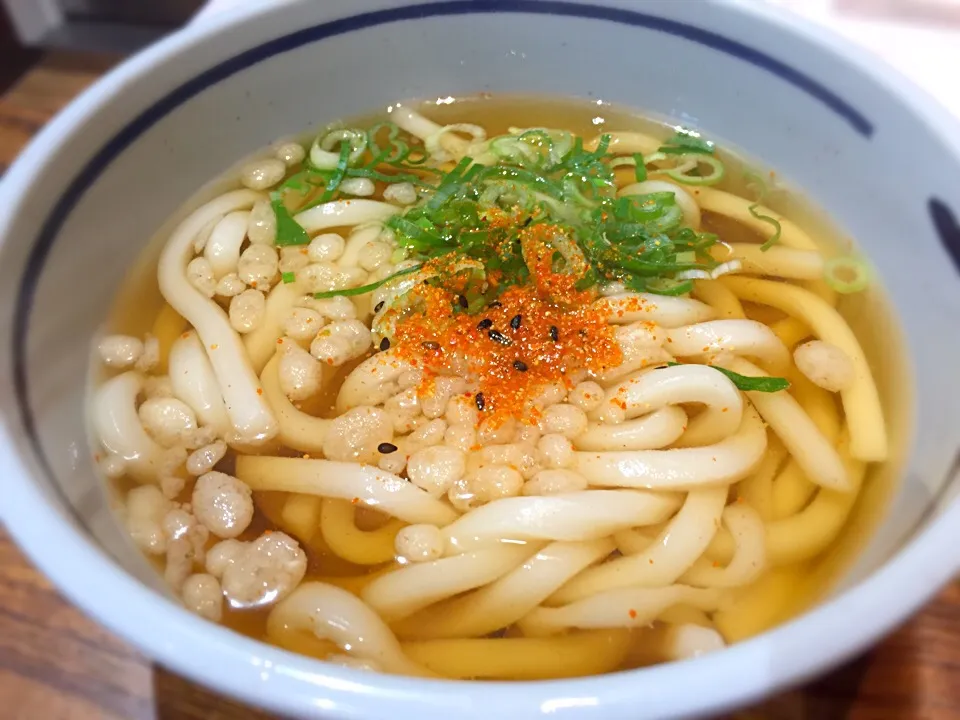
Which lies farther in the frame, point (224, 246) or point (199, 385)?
point (224, 246)

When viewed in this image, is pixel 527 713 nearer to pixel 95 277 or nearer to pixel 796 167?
pixel 95 277

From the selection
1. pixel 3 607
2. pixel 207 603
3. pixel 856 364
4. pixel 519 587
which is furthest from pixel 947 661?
pixel 3 607

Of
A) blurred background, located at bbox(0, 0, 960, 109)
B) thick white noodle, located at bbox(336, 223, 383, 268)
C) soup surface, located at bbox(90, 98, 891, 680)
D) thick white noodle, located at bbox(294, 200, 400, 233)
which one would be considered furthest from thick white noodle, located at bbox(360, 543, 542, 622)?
blurred background, located at bbox(0, 0, 960, 109)

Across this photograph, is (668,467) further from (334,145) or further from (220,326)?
(334,145)

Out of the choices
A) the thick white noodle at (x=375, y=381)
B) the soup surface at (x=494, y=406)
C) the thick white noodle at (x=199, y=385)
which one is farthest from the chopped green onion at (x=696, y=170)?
the thick white noodle at (x=199, y=385)

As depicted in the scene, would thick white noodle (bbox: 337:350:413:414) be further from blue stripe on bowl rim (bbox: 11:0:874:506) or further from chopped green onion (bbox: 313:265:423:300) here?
blue stripe on bowl rim (bbox: 11:0:874:506)

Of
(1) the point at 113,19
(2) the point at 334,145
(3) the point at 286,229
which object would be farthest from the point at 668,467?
(1) the point at 113,19
